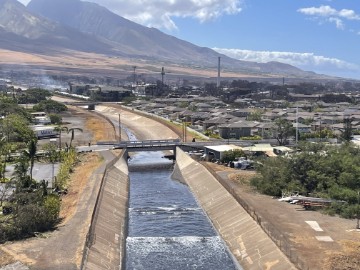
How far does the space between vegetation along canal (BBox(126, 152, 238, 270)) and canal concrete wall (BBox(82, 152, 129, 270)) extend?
694 mm

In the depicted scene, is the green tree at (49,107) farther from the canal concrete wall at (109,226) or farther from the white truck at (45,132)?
the canal concrete wall at (109,226)

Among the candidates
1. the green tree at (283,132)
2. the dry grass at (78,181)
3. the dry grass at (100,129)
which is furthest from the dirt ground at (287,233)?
the dry grass at (100,129)

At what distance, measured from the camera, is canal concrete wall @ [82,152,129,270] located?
99.5 ft

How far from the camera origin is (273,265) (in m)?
29.3

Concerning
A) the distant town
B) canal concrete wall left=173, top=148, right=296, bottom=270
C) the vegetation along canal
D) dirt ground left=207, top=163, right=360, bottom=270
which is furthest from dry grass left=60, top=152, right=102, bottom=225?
the distant town

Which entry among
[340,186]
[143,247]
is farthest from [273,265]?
[340,186]

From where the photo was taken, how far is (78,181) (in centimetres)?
4988

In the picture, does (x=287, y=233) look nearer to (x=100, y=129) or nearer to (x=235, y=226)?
(x=235, y=226)

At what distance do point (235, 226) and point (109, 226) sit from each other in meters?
8.90

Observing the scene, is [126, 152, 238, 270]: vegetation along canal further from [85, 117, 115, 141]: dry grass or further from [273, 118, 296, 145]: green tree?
[85, 117, 115, 141]: dry grass

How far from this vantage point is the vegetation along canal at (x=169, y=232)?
1270 inches

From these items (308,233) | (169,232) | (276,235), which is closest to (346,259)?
(276,235)

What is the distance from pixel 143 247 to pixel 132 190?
1822 cm

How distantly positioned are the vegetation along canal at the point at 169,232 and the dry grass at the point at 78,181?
14.9ft
